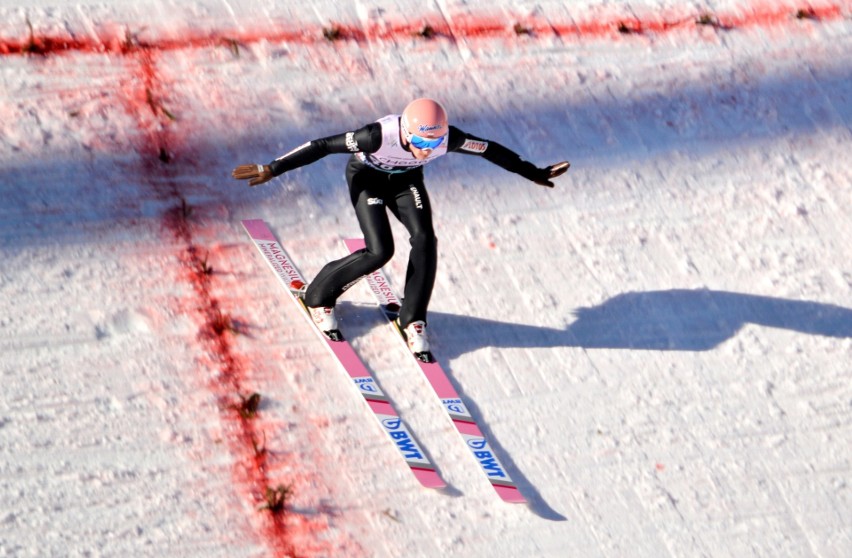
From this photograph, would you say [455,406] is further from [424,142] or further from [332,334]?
Answer: [424,142]

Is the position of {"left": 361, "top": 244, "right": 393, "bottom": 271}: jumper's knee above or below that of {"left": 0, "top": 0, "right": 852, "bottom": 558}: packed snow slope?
above

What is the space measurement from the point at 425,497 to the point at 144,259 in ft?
7.35

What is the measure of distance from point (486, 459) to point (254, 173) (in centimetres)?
204

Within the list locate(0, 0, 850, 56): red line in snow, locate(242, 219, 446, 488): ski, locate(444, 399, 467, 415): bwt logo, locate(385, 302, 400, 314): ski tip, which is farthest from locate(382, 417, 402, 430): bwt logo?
locate(0, 0, 850, 56): red line in snow

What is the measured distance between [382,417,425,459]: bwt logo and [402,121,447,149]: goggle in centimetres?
155

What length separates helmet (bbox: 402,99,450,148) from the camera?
5926 millimetres

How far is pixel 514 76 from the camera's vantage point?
840 centimetres

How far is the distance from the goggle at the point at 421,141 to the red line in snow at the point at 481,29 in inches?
97.5

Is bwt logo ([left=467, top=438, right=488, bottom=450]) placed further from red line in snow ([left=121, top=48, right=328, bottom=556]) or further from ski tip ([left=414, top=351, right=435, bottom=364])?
red line in snow ([left=121, top=48, right=328, bottom=556])

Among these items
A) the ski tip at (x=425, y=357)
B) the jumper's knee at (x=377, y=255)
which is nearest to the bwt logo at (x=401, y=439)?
the ski tip at (x=425, y=357)

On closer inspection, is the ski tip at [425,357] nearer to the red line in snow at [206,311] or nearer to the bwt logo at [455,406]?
the bwt logo at [455,406]

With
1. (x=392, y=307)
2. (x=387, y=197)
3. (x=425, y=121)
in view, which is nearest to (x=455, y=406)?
(x=392, y=307)

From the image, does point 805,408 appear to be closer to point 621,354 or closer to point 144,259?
point 621,354

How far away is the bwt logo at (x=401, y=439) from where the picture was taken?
6211 millimetres
